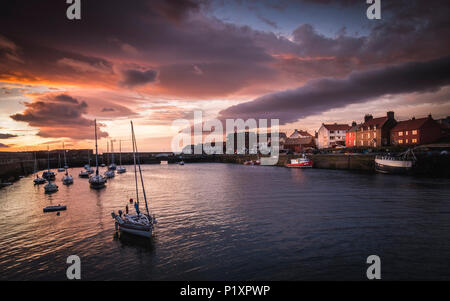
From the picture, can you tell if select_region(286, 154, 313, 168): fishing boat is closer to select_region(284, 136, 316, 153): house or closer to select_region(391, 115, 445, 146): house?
select_region(391, 115, 445, 146): house

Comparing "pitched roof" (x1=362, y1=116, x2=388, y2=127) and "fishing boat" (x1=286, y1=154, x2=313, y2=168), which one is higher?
"pitched roof" (x1=362, y1=116, x2=388, y2=127)

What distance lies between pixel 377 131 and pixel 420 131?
48.6ft

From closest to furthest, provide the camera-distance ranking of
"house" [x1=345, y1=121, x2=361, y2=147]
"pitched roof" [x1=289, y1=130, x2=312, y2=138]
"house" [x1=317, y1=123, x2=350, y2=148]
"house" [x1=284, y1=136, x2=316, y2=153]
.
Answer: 1. "house" [x1=345, y1=121, x2=361, y2=147]
2. "house" [x1=317, y1=123, x2=350, y2=148]
3. "house" [x1=284, y1=136, x2=316, y2=153]
4. "pitched roof" [x1=289, y1=130, x2=312, y2=138]

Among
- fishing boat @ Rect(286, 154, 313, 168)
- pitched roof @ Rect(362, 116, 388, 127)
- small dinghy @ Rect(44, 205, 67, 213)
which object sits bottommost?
small dinghy @ Rect(44, 205, 67, 213)

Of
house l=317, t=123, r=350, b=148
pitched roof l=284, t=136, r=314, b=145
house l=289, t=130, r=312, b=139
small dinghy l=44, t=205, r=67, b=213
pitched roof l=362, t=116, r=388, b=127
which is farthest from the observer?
house l=289, t=130, r=312, b=139

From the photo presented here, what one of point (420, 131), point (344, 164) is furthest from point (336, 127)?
point (344, 164)

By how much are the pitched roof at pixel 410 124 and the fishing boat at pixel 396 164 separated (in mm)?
24179

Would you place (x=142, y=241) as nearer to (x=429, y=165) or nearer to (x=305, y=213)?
(x=305, y=213)

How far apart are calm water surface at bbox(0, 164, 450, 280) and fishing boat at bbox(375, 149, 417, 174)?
27264 millimetres

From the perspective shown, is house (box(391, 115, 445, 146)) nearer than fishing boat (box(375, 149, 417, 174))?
No

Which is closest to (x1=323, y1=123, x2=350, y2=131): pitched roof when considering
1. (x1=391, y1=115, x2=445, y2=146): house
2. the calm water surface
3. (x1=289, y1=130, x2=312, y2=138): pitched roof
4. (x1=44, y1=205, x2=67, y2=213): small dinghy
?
(x1=289, y1=130, x2=312, y2=138): pitched roof

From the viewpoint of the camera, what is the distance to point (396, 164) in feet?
198

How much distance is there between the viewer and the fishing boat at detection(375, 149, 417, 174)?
58619mm
